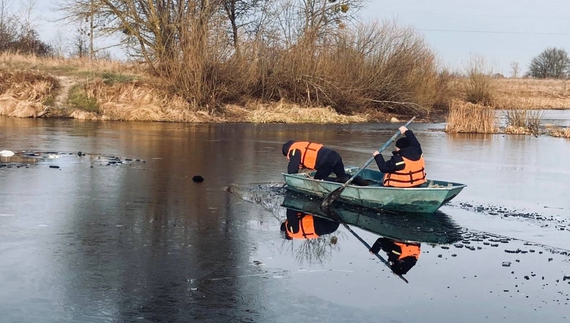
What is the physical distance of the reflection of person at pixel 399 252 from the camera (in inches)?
338

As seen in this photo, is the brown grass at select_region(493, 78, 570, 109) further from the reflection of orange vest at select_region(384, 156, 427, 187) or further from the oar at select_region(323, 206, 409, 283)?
the oar at select_region(323, 206, 409, 283)

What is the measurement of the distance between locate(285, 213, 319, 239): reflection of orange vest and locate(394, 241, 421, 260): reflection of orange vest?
1222mm

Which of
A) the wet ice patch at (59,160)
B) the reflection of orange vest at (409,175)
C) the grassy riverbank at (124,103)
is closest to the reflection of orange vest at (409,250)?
the reflection of orange vest at (409,175)

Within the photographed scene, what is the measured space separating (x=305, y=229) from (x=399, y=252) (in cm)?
174

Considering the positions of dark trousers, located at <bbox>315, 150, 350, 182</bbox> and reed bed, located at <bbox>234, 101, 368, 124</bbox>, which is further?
reed bed, located at <bbox>234, 101, 368, 124</bbox>

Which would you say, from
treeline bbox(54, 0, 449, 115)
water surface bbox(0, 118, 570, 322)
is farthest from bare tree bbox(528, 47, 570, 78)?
water surface bbox(0, 118, 570, 322)

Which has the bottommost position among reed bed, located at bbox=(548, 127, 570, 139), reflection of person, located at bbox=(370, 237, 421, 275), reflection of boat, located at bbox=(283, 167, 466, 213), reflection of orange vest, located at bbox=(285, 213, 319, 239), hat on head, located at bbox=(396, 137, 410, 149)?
reflection of person, located at bbox=(370, 237, 421, 275)

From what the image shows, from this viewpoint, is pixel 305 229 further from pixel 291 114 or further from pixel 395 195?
pixel 291 114

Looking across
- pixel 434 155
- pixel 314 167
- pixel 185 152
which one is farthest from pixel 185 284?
pixel 434 155

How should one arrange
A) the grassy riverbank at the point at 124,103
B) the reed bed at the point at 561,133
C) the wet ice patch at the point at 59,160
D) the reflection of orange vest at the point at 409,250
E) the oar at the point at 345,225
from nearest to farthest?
the oar at the point at 345,225, the reflection of orange vest at the point at 409,250, the wet ice patch at the point at 59,160, the reed bed at the point at 561,133, the grassy riverbank at the point at 124,103

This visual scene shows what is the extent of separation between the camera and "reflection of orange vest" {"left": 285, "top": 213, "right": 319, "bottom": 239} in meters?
10.1

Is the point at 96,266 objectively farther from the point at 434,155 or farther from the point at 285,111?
the point at 285,111

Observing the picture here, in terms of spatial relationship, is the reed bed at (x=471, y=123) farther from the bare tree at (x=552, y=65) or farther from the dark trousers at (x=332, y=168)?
the bare tree at (x=552, y=65)

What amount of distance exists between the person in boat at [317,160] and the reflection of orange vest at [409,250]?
139 inches
